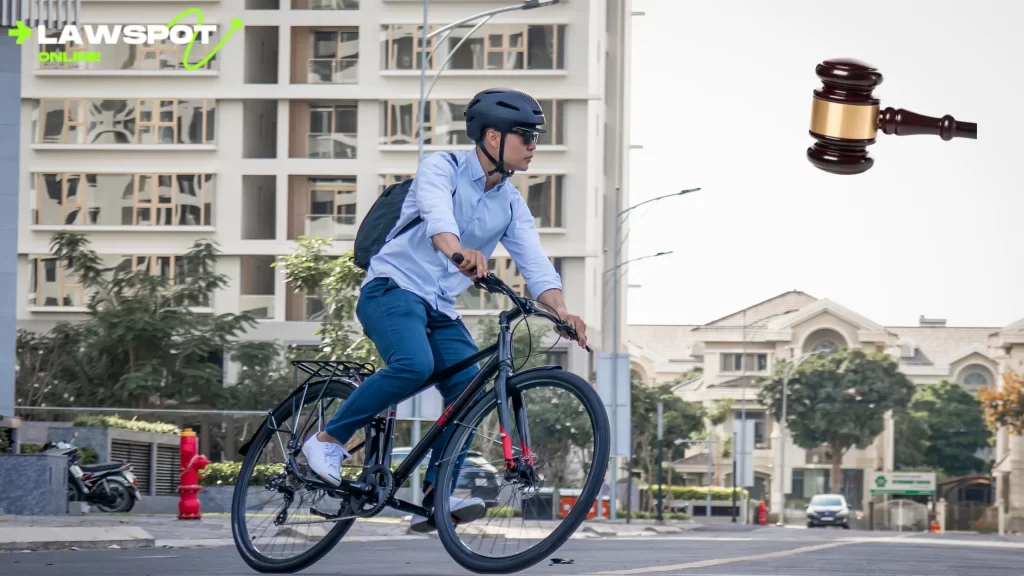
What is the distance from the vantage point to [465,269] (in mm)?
5328

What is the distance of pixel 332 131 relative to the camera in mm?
55438

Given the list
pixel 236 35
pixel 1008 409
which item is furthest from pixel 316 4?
pixel 1008 409

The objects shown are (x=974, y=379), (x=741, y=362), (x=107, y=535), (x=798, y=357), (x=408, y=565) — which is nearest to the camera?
(x=408, y=565)

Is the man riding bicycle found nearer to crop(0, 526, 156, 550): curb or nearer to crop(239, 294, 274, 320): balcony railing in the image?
crop(0, 526, 156, 550): curb

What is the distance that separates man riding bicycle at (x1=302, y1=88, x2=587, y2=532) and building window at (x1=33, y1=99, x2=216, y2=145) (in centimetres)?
5033

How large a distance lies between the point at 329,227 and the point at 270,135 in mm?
4281

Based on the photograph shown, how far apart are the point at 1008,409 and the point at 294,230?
29469 mm

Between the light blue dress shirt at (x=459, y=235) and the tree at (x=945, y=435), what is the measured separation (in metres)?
94.5

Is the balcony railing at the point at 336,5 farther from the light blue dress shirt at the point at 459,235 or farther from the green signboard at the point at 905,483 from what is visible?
the light blue dress shirt at the point at 459,235

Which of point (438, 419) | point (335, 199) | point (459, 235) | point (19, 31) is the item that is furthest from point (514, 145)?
point (335, 199)

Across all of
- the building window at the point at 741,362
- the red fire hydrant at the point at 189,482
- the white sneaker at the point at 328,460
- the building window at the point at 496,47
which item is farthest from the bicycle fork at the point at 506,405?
the building window at the point at 741,362

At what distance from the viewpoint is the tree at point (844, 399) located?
88062mm

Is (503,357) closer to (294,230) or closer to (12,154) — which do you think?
(12,154)

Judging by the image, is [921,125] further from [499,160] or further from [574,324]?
[499,160]
